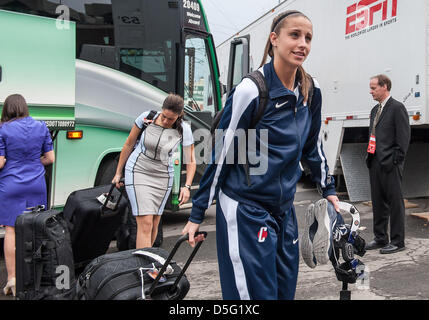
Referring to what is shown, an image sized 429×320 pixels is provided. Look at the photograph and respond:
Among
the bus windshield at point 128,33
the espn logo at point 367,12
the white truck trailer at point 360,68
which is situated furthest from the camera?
the espn logo at point 367,12

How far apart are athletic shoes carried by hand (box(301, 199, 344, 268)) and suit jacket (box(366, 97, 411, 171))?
10.2 ft

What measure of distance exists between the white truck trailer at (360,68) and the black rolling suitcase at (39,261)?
12.0 feet

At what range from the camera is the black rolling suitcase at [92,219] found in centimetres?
423

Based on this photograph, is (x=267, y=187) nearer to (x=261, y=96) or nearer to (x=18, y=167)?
(x=261, y=96)

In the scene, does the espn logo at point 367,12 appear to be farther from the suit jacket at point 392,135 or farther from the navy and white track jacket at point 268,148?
the navy and white track jacket at point 268,148

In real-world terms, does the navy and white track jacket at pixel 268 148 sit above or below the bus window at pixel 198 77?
below

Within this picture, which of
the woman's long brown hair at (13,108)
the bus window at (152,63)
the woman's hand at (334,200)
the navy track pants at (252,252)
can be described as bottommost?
the navy track pants at (252,252)

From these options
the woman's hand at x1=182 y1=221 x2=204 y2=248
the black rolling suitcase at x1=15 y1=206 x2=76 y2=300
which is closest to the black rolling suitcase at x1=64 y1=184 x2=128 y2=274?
the black rolling suitcase at x1=15 y1=206 x2=76 y2=300

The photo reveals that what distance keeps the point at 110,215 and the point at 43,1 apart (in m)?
2.67

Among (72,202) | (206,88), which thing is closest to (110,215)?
(72,202)

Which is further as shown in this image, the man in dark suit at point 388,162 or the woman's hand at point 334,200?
the man in dark suit at point 388,162

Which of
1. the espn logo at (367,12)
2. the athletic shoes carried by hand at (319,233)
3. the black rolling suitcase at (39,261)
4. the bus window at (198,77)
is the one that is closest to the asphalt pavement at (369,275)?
the athletic shoes carried by hand at (319,233)

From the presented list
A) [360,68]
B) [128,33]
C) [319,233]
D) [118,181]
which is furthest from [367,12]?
[319,233]

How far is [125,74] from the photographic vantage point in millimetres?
6152
